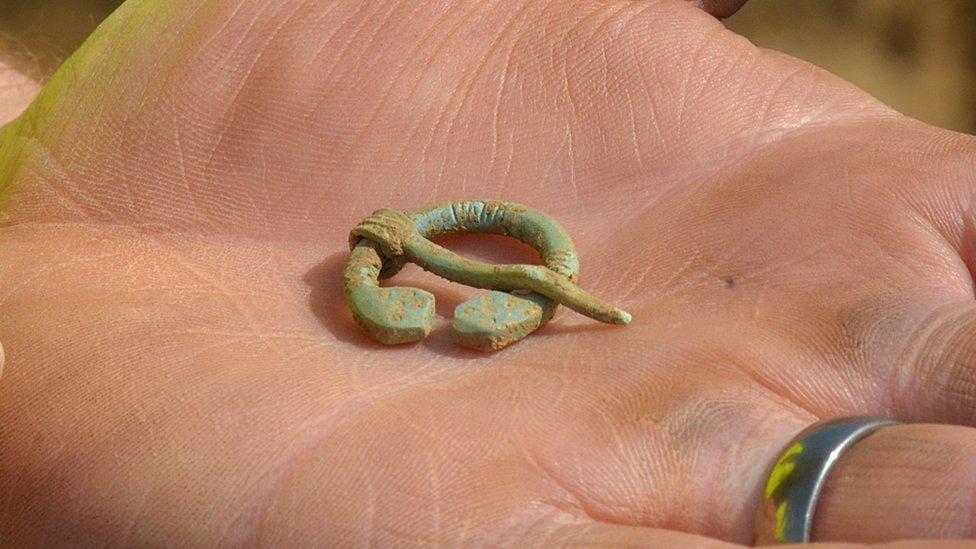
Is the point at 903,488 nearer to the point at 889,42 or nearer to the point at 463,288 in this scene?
the point at 463,288

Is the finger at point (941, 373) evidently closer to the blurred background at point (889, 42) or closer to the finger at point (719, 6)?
the finger at point (719, 6)

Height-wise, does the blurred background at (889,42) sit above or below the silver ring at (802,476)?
above

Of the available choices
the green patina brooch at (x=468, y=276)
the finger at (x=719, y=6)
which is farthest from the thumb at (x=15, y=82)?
the finger at (x=719, y=6)

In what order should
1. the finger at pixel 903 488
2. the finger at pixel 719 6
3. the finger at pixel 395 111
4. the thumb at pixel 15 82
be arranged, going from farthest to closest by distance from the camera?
1. the thumb at pixel 15 82
2. the finger at pixel 719 6
3. the finger at pixel 395 111
4. the finger at pixel 903 488

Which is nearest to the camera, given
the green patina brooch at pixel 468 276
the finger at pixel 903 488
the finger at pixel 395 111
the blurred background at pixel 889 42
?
the finger at pixel 903 488

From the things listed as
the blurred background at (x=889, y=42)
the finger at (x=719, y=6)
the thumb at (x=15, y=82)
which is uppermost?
the finger at (x=719, y=6)

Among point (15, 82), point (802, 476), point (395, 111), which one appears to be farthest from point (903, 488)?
point (15, 82)

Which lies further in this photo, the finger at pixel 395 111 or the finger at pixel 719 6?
the finger at pixel 719 6
